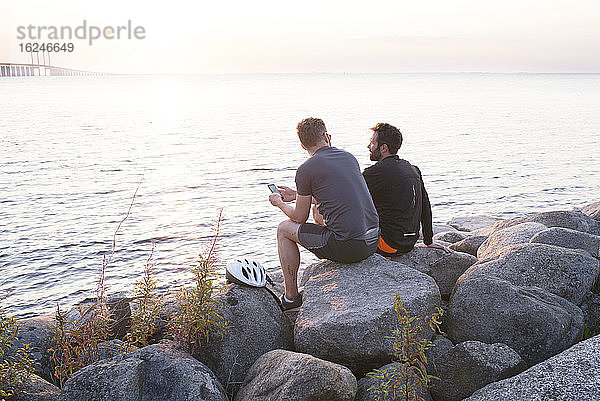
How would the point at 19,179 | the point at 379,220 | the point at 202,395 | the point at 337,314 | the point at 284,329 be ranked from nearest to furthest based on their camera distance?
1. the point at 202,395
2. the point at 337,314
3. the point at 284,329
4. the point at 379,220
5. the point at 19,179

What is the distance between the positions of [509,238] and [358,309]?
4220 mm

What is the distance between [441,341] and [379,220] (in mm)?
2153

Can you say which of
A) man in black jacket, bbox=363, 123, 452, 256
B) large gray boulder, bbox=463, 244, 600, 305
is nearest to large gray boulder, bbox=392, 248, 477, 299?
man in black jacket, bbox=363, 123, 452, 256

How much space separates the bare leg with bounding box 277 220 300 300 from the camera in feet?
26.4

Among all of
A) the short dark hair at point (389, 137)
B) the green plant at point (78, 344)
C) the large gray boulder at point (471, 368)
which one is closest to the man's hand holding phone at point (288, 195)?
the short dark hair at point (389, 137)

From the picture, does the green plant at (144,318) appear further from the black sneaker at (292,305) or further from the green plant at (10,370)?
the black sneaker at (292,305)

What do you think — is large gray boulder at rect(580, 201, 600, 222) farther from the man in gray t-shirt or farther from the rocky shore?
the man in gray t-shirt

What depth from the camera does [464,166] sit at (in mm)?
31453

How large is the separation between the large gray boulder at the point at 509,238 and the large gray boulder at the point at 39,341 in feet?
21.9

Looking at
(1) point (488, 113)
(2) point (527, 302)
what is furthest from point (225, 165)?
(1) point (488, 113)

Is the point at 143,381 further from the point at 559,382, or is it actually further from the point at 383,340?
the point at 559,382

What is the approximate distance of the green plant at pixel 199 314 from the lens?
22.4ft

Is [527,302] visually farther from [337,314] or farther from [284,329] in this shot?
[284,329]

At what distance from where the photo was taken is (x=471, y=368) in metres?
6.19
